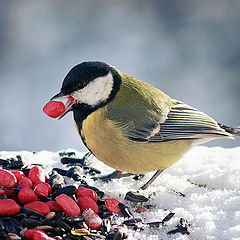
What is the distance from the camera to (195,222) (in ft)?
6.42

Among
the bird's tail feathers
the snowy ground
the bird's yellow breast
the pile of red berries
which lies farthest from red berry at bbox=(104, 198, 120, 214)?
the bird's tail feathers

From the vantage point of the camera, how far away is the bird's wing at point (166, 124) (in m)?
2.26

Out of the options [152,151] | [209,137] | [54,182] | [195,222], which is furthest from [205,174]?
[54,182]

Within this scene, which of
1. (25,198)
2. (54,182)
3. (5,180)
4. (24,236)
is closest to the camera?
(24,236)

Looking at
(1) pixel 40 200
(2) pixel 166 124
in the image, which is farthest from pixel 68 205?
(2) pixel 166 124

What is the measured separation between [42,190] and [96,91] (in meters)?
0.60

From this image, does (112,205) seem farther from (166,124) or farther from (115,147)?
(166,124)

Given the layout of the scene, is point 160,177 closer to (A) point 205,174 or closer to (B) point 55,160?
(A) point 205,174

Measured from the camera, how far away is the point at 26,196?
191cm

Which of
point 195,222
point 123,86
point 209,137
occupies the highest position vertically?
point 123,86

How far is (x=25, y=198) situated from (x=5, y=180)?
194 millimetres

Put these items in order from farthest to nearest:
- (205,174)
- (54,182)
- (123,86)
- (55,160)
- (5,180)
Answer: (55,160) < (205,174) < (123,86) < (54,182) < (5,180)

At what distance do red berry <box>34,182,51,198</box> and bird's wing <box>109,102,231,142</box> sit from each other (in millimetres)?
512

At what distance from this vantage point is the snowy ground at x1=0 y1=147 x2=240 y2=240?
1.89 m
